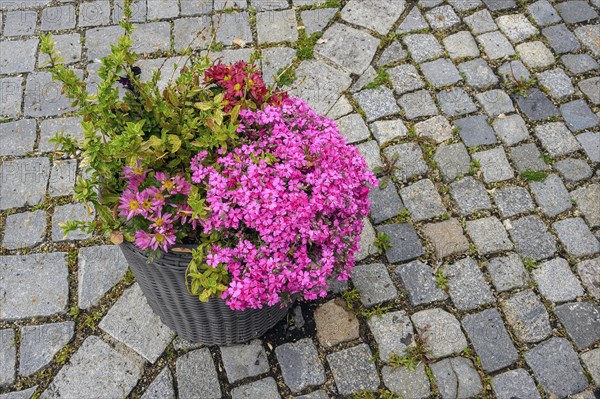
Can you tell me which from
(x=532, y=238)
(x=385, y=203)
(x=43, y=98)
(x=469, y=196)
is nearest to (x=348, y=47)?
(x=385, y=203)

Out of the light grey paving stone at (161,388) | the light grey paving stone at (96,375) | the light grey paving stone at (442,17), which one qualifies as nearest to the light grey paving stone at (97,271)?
the light grey paving stone at (96,375)

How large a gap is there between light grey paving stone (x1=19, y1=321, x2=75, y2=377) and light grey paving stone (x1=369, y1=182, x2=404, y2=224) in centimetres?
170

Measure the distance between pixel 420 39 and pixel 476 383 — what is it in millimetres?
2353

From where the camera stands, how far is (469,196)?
3.49m

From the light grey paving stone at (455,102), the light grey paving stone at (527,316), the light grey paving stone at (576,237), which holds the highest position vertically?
the light grey paving stone at (455,102)

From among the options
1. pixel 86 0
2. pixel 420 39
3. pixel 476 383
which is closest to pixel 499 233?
pixel 476 383

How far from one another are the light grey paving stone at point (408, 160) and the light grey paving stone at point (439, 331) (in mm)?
857

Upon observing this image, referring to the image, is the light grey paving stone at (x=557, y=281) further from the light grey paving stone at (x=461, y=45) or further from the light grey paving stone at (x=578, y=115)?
the light grey paving stone at (x=461, y=45)

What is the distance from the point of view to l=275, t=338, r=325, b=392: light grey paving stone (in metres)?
2.89

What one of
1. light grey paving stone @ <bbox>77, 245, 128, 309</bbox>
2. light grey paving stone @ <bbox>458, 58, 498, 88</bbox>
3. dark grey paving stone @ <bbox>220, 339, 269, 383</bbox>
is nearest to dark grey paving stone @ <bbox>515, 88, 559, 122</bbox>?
light grey paving stone @ <bbox>458, 58, 498, 88</bbox>

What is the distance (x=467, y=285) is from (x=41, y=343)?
7.10 ft

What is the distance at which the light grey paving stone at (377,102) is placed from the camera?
382cm

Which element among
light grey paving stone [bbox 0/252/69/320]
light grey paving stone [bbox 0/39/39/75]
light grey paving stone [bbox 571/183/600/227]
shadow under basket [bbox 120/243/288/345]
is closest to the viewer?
shadow under basket [bbox 120/243/288/345]

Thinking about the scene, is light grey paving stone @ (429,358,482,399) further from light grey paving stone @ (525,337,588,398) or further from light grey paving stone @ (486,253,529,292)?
light grey paving stone @ (486,253,529,292)
